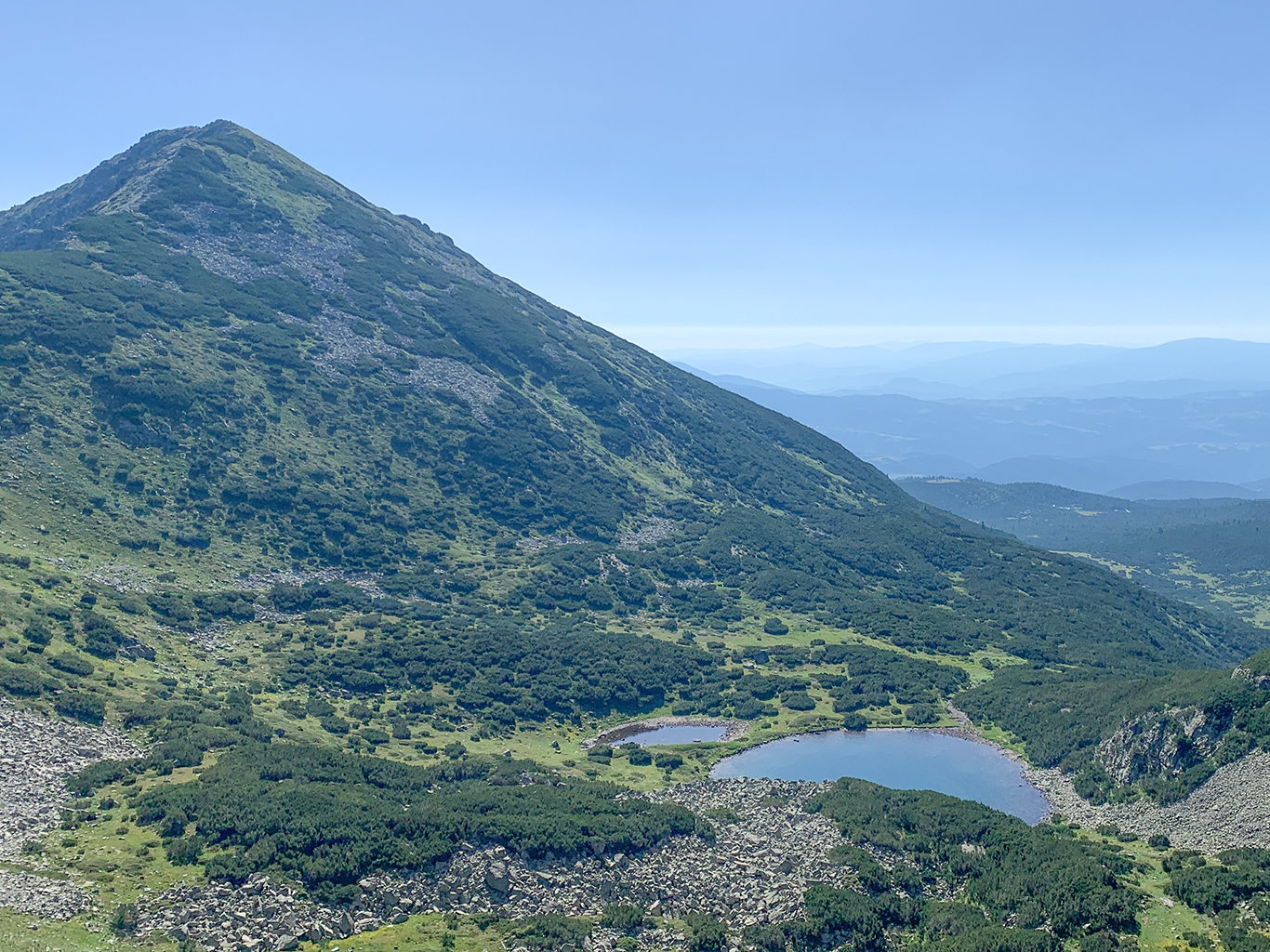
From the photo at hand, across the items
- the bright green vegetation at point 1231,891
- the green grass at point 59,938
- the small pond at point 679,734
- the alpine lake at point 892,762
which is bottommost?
the small pond at point 679,734

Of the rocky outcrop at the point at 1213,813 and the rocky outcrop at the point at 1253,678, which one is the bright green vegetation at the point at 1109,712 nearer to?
the rocky outcrop at the point at 1253,678

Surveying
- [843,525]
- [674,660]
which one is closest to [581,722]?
[674,660]

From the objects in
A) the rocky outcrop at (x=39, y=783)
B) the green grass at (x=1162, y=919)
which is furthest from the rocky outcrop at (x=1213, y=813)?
the rocky outcrop at (x=39, y=783)

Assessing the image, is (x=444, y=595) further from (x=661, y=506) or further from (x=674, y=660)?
(x=661, y=506)

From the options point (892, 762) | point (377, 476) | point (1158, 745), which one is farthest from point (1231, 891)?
point (377, 476)

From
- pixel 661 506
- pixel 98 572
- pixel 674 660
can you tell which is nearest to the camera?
pixel 98 572

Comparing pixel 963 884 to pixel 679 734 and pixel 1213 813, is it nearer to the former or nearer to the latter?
pixel 1213 813

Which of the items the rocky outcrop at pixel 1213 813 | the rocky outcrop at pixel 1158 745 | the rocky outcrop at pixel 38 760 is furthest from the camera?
the rocky outcrop at pixel 1158 745
